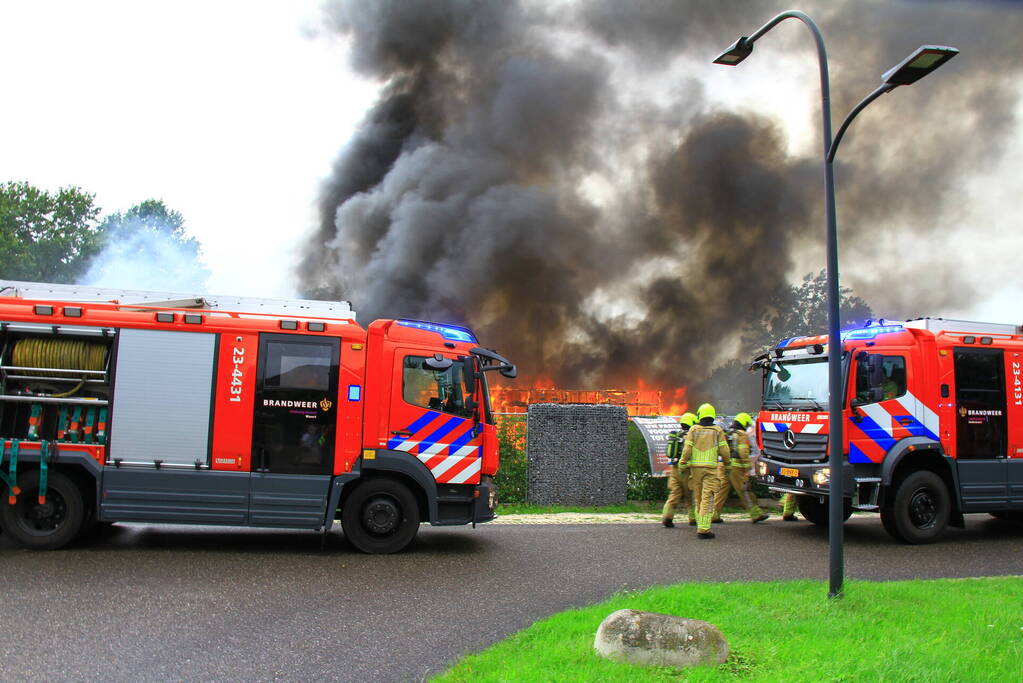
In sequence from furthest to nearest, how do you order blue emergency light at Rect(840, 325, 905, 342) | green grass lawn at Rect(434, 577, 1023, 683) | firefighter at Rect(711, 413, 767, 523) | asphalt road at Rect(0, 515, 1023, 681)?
firefighter at Rect(711, 413, 767, 523) < blue emergency light at Rect(840, 325, 905, 342) < asphalt road at Rect(0, 515, 1023, 681) < green grass lawn at Rect(434, 577, 1023, 683)

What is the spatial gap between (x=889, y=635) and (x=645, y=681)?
186cm

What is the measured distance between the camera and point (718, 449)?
9.64 m

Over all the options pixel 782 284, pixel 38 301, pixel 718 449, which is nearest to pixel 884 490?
pixel 718 449

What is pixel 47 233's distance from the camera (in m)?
40.9

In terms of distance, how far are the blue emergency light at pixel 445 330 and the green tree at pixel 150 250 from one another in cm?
3368

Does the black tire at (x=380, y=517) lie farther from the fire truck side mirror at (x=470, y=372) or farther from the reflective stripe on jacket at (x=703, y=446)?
the reflective stripe on jacket at (x=703, y=446)

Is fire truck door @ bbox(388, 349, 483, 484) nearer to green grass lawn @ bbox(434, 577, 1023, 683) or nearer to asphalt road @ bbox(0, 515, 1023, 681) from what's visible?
asphalt road @ bbox(0, 515, 1023, 681)

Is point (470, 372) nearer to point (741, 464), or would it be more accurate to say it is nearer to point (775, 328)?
point (741, 464)

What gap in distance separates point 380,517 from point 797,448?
5.14 metres

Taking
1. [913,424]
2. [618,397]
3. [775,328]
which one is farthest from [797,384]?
[775,328]

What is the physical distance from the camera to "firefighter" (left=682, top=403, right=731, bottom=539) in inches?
361

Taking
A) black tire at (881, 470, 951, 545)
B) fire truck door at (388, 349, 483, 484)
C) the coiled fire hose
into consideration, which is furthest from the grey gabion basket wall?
the coiled fire hose

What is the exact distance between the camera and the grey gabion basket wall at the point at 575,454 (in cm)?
1170

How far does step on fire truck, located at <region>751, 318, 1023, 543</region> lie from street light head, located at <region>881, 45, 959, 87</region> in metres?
4.54
